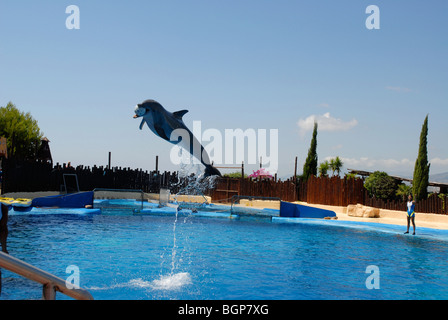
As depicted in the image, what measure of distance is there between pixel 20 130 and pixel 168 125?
29639mm

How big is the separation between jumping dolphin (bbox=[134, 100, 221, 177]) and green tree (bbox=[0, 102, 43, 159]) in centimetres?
2723

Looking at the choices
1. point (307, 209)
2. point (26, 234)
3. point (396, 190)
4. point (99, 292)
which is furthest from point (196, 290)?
point (396, 190)

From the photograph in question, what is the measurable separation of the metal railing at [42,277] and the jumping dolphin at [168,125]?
12660mm

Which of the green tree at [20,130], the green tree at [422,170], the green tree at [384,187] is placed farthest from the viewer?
the green tree at [20,130]

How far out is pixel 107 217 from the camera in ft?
55.4

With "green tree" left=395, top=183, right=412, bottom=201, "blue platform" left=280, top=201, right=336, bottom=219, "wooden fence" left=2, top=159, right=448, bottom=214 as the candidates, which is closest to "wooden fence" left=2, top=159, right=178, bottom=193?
"wooden fence" left=2, top=159, right=448, bottom=214

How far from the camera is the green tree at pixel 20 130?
38188mm

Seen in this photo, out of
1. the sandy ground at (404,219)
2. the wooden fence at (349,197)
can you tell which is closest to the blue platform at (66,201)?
the sandy ground at (404,219)

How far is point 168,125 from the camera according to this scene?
49.3 feet

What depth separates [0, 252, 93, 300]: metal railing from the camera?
2059 millimetres

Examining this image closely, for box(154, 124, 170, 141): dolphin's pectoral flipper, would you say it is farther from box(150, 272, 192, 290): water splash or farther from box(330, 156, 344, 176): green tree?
box(330, 156, 344, 176): green tree

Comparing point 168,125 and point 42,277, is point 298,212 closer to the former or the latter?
point 168,125

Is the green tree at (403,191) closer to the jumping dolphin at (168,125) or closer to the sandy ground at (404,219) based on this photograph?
the sandy ground at (404,219)

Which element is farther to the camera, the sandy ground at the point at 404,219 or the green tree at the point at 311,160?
the green tree at the point at 311,160
